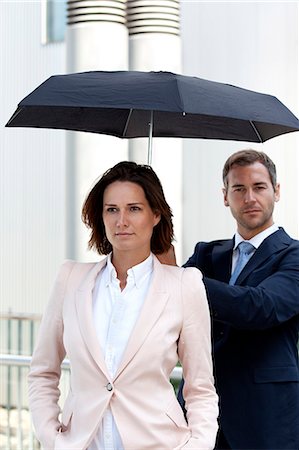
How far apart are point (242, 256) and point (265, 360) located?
0.32 metres

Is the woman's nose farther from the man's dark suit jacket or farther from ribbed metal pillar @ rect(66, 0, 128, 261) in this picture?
ribbed metal pillar @ rect(66, 0, 128, 261)

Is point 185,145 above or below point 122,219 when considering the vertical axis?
above

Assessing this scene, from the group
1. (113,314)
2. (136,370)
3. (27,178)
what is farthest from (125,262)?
(27,178)

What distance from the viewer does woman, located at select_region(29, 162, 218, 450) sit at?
2160 millimetres

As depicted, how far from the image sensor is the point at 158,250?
7.95 ft

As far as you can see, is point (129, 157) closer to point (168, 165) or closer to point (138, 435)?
point (168, 165)

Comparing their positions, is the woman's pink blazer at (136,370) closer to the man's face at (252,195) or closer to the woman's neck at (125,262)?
the woman's neck at (125,262)

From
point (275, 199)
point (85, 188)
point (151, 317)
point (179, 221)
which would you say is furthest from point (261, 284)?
point (85, 188)

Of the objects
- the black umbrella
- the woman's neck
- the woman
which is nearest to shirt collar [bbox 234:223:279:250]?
the black umbrella

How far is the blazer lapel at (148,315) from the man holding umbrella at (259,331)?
0.35 metres

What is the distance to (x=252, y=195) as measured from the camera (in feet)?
8.89

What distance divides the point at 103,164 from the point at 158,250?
2.65m

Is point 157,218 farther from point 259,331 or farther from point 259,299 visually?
point 259,331

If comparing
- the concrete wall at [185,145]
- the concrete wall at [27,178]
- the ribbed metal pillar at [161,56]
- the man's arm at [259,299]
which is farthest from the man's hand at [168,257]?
the concrete wall at [27,178]
